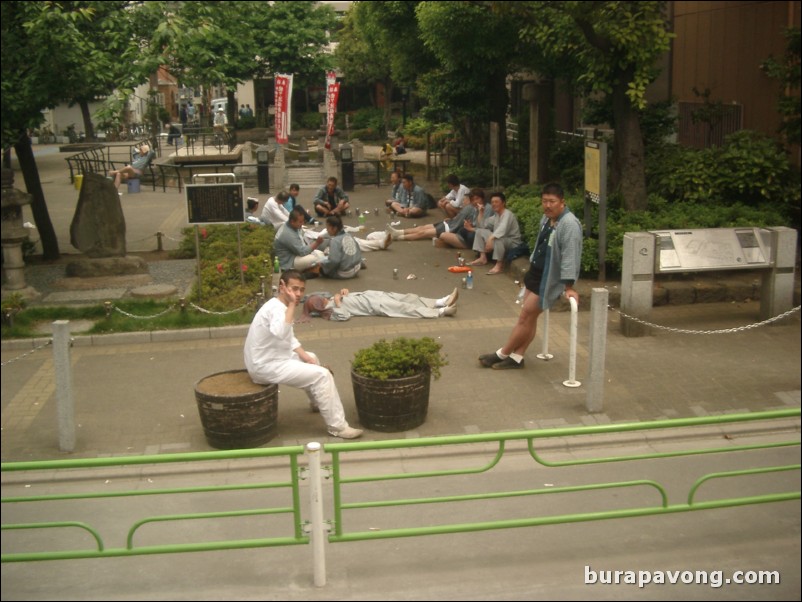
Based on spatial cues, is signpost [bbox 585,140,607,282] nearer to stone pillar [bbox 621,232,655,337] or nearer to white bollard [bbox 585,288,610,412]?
stone pillar [bbox 621,232,655,337]

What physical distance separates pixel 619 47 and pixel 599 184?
2414mm

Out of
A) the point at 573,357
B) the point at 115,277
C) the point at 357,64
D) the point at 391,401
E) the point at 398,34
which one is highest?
the point at 357,64

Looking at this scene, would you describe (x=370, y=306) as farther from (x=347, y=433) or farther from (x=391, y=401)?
(x=347, y=433)

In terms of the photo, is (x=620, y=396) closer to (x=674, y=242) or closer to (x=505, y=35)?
(x=674, y=242)

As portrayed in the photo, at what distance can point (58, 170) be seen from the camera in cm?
3600

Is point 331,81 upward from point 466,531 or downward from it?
upward

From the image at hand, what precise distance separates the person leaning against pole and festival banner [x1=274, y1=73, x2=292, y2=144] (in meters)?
19.6

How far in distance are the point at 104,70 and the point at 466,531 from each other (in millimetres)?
10143

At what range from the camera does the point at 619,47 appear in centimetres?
1400

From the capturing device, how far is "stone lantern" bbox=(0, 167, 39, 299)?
1406cm

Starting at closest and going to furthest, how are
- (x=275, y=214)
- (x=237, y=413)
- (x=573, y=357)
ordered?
(x=237, y=413)
(x=573, y=357)
(x=275, y=214)

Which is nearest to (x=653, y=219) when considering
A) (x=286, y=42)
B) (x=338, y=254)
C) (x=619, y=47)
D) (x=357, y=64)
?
A: (x=619, y=47)

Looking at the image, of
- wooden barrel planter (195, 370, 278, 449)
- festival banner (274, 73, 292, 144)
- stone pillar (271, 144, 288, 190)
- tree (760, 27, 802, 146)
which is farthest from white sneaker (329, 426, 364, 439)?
festival banner (274, 73, 292, 144)

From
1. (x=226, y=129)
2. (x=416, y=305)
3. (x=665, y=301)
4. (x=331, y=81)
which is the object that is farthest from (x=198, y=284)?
(x=226, y=129)
